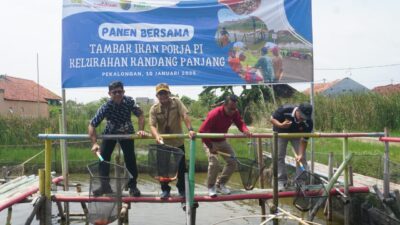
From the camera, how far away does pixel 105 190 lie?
6340 millimetres

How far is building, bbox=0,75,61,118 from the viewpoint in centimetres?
3759

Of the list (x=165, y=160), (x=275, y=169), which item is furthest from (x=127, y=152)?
(x=275, y=169)

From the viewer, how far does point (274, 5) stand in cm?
864

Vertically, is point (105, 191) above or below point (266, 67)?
below

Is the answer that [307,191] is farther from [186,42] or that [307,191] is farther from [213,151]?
[186,42]

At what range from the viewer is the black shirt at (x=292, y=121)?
7320mm

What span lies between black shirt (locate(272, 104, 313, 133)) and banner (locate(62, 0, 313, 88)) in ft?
4.17

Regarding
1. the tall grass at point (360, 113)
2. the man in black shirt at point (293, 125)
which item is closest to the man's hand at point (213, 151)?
the man in black shirt at point (293, 125)

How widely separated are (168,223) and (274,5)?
4.83 metres

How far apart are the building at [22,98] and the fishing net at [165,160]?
103ft

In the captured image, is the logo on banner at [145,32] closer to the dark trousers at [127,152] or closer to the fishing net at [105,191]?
the dark trousers at [127,152]

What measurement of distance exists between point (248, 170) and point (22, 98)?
3606cm

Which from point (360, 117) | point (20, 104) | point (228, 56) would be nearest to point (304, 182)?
point (228, 56)

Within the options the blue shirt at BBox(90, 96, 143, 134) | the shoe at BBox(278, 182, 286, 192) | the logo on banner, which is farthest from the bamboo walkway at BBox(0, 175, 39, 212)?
the shoe at BBox(278, 182, 286, 192)
